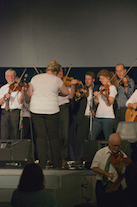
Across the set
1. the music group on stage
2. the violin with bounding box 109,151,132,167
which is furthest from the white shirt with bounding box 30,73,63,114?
the violin with bounding box 109,151,132,167

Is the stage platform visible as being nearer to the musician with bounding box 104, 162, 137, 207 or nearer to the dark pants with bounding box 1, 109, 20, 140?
the musician with bounding box 104, 162, 137, 207

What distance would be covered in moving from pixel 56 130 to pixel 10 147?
2.17 feet

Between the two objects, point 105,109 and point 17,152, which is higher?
point 105,109

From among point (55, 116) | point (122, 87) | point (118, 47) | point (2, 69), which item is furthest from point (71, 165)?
point (2, 69)

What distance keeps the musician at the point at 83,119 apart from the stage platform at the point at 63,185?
0.77m

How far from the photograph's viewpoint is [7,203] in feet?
10.0

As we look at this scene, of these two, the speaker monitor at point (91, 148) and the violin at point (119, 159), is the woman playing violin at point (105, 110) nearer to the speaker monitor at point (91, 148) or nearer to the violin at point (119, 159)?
the speaker monitor at point (91, 148)

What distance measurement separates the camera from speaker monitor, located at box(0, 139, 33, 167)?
3596mm

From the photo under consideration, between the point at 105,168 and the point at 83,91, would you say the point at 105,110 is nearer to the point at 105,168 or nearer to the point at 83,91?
the point at 83,91

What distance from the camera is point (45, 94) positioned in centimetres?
336

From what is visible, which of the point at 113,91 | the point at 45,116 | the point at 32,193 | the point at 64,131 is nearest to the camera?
the point at 32,193

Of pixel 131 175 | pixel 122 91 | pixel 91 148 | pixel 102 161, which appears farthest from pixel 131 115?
pixel 131 175

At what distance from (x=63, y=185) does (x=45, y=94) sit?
3.27 feet

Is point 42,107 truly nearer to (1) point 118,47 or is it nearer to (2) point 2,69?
(1) point 118,47
